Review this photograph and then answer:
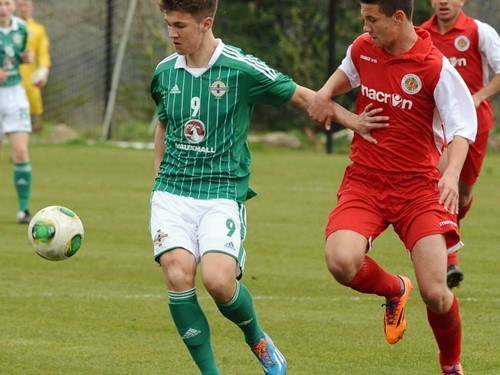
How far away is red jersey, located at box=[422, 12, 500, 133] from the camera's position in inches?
353

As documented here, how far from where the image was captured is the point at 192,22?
575 centimetres

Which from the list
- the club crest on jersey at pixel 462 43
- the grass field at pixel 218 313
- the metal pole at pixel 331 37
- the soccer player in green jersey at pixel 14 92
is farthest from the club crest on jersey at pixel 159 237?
the metal pole at pixel 331 37

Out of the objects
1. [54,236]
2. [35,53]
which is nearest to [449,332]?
[54,236]

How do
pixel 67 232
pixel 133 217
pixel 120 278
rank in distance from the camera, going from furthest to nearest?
pixel 133 217
pixel 120 278
pixel 67 232

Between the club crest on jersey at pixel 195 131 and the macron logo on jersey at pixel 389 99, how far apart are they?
0.96 m

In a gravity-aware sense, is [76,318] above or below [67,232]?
below

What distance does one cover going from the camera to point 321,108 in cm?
607

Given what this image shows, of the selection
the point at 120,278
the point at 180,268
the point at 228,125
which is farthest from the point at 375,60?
the point at 120,278

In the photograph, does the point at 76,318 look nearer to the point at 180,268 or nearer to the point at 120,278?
the point at 120,278

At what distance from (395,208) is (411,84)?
642 mm

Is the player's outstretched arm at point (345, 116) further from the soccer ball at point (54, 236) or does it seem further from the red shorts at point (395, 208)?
the soccer ball at point (54, 236)

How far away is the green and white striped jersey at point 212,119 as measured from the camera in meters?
5.81

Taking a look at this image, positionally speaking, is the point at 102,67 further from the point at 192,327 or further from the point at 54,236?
the point at 192,327

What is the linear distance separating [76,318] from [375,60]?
8.35 feet
